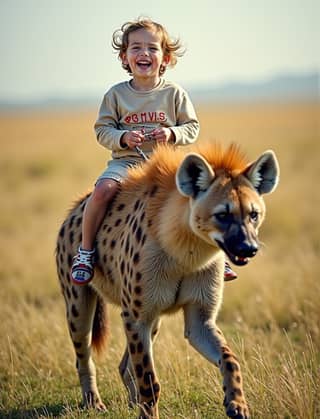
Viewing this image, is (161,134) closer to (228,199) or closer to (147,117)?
(147,117)

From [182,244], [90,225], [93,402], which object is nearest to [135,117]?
[90,225]

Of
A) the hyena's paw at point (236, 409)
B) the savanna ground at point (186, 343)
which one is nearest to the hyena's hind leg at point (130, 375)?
the savanna ground at point (186, 343)

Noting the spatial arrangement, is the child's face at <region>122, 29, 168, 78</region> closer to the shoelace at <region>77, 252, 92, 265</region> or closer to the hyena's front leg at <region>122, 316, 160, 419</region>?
the shoelace at <region>77, 252, 92, 265</region>

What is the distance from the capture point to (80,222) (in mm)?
6043

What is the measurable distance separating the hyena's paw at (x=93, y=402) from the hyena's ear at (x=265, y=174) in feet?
7.21

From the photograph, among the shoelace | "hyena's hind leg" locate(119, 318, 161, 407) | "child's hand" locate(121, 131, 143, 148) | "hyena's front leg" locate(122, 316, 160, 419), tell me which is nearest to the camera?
"hyena's front leg" locate(122, 316, 160, 419)

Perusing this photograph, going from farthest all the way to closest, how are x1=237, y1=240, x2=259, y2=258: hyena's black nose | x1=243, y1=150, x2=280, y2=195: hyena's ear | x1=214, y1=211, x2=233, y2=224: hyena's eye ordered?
x1=243, y1=150, x2=280, y2=195: hyena's ear → x1=214, y1=211, x2=233, y2=224: hyena's eye → x1=237, y1=240, x2=259, y2=258: hyena's black nose

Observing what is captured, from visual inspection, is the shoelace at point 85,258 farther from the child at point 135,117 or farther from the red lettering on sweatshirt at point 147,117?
the red lettering on sweatshirt at point 147,117

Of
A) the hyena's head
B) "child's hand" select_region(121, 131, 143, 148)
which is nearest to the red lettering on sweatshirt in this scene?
"child's hand" select_region(121, 131, 143, 148)

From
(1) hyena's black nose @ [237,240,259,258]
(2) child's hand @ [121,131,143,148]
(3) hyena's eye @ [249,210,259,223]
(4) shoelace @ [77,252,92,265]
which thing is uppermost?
(2) child's hand @ [121,131,143,148]

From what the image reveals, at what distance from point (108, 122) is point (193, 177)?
124 centimetres

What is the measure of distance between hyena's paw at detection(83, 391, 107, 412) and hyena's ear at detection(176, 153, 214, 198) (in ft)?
6.84

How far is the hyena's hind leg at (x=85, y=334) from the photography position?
6.03 m

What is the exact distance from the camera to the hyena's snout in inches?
170
